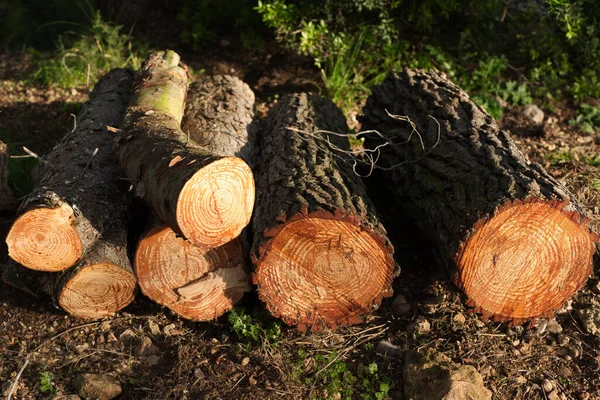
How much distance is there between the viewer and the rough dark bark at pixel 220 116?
13.2ft

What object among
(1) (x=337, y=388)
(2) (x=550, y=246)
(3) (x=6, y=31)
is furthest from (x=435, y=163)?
(3) (x=6, y=31)

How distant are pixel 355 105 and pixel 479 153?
96.2 inches

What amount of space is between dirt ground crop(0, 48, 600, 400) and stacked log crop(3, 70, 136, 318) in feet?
0.65

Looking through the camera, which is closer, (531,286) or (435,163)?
(531,286)

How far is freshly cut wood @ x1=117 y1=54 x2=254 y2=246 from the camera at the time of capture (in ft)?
8.98

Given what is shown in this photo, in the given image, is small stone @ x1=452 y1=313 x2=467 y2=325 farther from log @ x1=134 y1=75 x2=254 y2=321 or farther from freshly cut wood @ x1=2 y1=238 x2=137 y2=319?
freshly cut wood @ x1=2 y1=238 x2=137 y2=319

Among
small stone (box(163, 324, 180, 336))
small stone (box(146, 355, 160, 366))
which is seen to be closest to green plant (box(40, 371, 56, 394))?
small stone (box(146, 355, 160, 366))

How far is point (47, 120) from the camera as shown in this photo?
18.0ft

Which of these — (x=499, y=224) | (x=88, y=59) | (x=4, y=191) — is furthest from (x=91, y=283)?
(x=88, y=59)

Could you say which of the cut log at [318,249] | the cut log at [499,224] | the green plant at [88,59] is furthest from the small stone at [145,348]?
the green plant at [88,59]

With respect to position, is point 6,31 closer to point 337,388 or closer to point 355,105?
point 355,105

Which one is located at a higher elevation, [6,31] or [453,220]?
[453,220]

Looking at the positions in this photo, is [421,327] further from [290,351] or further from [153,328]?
[153,328]

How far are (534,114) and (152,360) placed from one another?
412 cm
